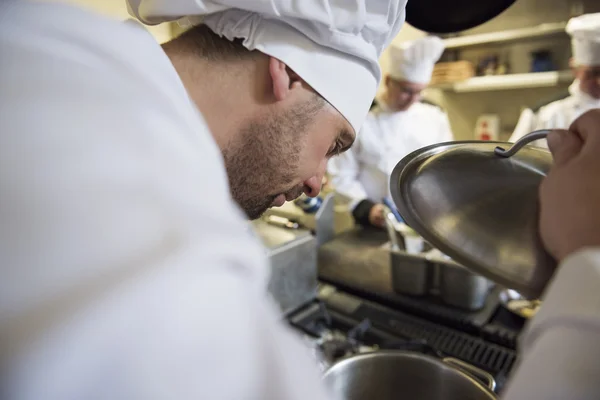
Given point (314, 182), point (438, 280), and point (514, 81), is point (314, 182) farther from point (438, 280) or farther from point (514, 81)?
point (514, 81)

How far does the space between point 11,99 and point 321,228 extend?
42.5 inches

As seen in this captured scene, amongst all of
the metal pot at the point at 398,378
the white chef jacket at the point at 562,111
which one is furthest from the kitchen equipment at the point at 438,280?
the white chef jacket at the point at 562,111

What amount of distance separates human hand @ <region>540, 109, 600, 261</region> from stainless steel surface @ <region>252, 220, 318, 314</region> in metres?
0.65

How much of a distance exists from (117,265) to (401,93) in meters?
2.02

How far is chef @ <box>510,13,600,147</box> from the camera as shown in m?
1.76

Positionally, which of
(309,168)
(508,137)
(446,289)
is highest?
(309,168)

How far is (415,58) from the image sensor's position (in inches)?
75.9

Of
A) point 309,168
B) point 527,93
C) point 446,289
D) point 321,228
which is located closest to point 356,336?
point 446,289

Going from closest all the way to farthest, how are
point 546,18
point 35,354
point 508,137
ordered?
point 35,354, point 546,18, point 508,137

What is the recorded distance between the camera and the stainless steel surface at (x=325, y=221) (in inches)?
50.0

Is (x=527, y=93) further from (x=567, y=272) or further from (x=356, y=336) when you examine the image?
(x=567, y=272)

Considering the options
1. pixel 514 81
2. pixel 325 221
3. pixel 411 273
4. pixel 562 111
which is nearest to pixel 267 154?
pixel 411 273

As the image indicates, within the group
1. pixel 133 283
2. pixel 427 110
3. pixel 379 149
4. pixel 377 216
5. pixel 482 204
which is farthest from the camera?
pixel 427 110

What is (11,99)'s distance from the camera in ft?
0.90
